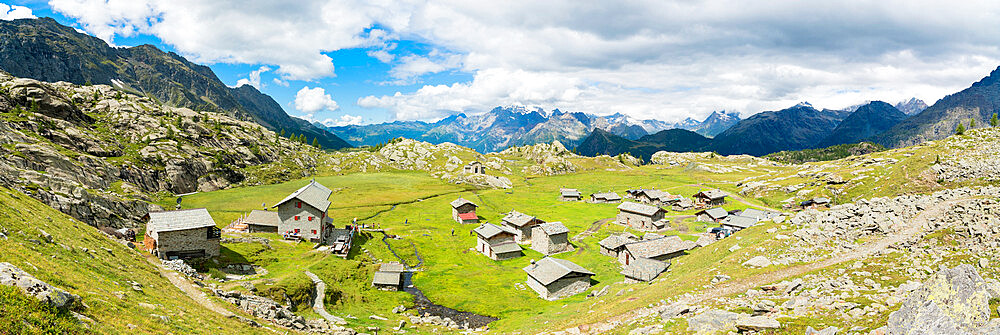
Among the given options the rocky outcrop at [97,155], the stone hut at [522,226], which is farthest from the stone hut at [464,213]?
the rocky outcrop at [97,155]

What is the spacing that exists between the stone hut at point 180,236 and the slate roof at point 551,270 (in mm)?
47502

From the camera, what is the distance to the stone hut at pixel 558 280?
60.2 metres

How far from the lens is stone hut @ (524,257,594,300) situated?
198 ft

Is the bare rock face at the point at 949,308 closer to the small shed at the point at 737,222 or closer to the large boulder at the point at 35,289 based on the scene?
the large boulder at the point at 35,289

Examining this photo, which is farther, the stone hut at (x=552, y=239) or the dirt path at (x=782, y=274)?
the stone hut at (x=552, y=239)

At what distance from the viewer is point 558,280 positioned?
199 feet

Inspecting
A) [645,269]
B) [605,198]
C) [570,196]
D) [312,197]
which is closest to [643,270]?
[645,269]

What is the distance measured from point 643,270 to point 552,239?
25.1 meters

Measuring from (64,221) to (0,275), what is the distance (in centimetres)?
3181

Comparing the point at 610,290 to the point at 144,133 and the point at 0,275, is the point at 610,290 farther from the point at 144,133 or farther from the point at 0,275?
the point at 144,133


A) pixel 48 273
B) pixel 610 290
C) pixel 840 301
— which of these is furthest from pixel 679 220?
pixel 48 273

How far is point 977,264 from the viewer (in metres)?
26.5

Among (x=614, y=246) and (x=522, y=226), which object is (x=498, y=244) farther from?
(x=614, y=246)

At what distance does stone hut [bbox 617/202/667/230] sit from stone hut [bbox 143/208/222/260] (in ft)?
314
